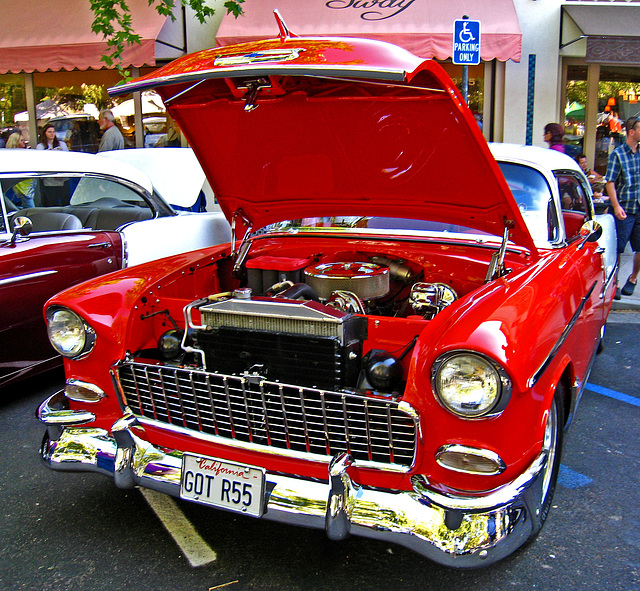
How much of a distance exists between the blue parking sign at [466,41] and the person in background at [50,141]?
626 centimetres

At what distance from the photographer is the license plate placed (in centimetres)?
215

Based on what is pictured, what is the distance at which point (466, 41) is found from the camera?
6109mm

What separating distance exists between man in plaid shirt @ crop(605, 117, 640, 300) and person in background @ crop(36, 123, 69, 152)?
758 cm

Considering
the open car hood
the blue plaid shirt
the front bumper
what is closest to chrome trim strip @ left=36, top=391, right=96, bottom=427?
the front bumper

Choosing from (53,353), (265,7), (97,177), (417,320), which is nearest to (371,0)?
(265,7)

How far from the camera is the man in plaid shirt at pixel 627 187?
6098 millimetres

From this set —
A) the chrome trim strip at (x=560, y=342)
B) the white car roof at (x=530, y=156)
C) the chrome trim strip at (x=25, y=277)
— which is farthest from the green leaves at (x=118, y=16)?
the chrome trim strip at (x=560, y=342)

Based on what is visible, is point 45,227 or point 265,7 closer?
point 45,227

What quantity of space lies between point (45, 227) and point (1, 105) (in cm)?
852

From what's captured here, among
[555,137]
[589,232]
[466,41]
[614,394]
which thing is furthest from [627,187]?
[589,232]

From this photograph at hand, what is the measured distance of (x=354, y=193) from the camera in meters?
3.04

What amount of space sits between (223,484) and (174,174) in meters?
4.18

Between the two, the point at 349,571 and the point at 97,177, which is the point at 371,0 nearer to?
the point at 97,177

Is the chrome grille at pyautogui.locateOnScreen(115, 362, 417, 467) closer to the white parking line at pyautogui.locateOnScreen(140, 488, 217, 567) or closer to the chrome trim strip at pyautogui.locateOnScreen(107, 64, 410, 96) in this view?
the white parking line at pyautogui.locateOnScreen(140, 488, 217, 567)
